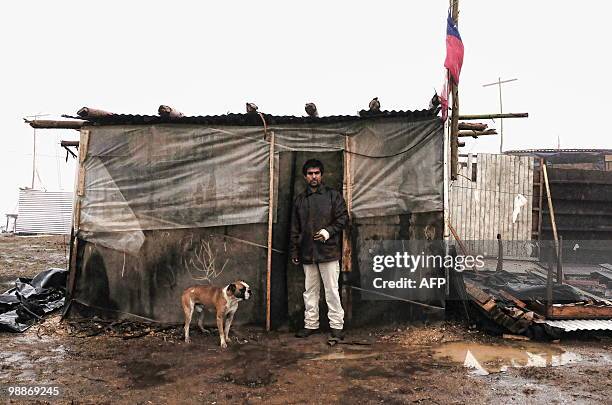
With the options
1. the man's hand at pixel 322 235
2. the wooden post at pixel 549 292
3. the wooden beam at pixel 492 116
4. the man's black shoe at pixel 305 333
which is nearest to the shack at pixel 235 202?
the man's black shoe at pixel 305 333

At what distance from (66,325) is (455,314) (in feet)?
18.0

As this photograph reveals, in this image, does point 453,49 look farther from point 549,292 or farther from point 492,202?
point 492,202

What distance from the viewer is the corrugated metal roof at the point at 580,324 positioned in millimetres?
5758

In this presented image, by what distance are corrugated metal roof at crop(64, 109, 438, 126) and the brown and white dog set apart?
2257 millimetres

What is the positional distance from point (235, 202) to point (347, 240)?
65.3 inches

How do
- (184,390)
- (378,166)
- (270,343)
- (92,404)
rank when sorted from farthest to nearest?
(378,166) < (270,343) < (184,390) < (92,404)

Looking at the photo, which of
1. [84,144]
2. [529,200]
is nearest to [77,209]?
[84,144]

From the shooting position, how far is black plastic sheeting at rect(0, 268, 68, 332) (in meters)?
6.32

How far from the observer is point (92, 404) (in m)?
3.95

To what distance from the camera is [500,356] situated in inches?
205

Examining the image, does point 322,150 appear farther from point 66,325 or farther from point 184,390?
point 66,325

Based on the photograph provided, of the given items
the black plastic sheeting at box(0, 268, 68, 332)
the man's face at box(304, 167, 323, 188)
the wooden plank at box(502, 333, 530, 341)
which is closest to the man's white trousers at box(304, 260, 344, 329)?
the man's face at box(304, 167, 323, 188)

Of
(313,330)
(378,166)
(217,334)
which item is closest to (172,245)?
(217,334)

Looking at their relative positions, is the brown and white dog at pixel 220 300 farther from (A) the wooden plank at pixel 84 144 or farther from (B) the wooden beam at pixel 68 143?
(B) the wooden beam at pixel 68 143
